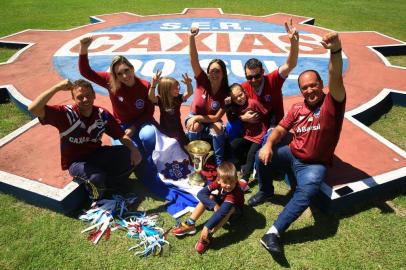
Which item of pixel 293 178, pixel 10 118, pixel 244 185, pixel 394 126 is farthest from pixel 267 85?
pixel 10 118

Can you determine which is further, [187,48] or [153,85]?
[187,48]

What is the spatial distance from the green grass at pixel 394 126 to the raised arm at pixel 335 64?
10.3 feet

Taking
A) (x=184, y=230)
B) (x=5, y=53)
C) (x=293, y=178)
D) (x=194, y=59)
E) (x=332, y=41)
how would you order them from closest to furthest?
(x=332, y=41), (x=184, y=230), (x=293, y=178), (x=194, y=59), (x=5, y=53)

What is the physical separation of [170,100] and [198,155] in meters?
0.97

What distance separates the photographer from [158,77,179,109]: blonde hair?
Result: 17.5 feet

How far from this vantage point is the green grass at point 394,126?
22.1ft

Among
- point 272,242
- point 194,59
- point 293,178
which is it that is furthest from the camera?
point 194,59

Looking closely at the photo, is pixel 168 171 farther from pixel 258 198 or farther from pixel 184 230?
pixel 258 198

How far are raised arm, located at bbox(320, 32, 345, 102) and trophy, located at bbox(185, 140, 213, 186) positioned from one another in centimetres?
188

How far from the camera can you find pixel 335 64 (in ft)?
13.1

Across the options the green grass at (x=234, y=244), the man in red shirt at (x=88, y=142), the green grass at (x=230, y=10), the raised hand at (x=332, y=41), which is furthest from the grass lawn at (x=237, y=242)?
the green grass at (x=230, y=10)

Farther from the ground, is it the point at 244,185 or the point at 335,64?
the point at 335,64

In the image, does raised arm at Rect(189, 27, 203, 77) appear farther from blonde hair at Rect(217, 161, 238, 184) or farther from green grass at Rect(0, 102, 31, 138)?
green grass at Rect(0, 102, 31, 138)

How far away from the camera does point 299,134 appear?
4832 mm
